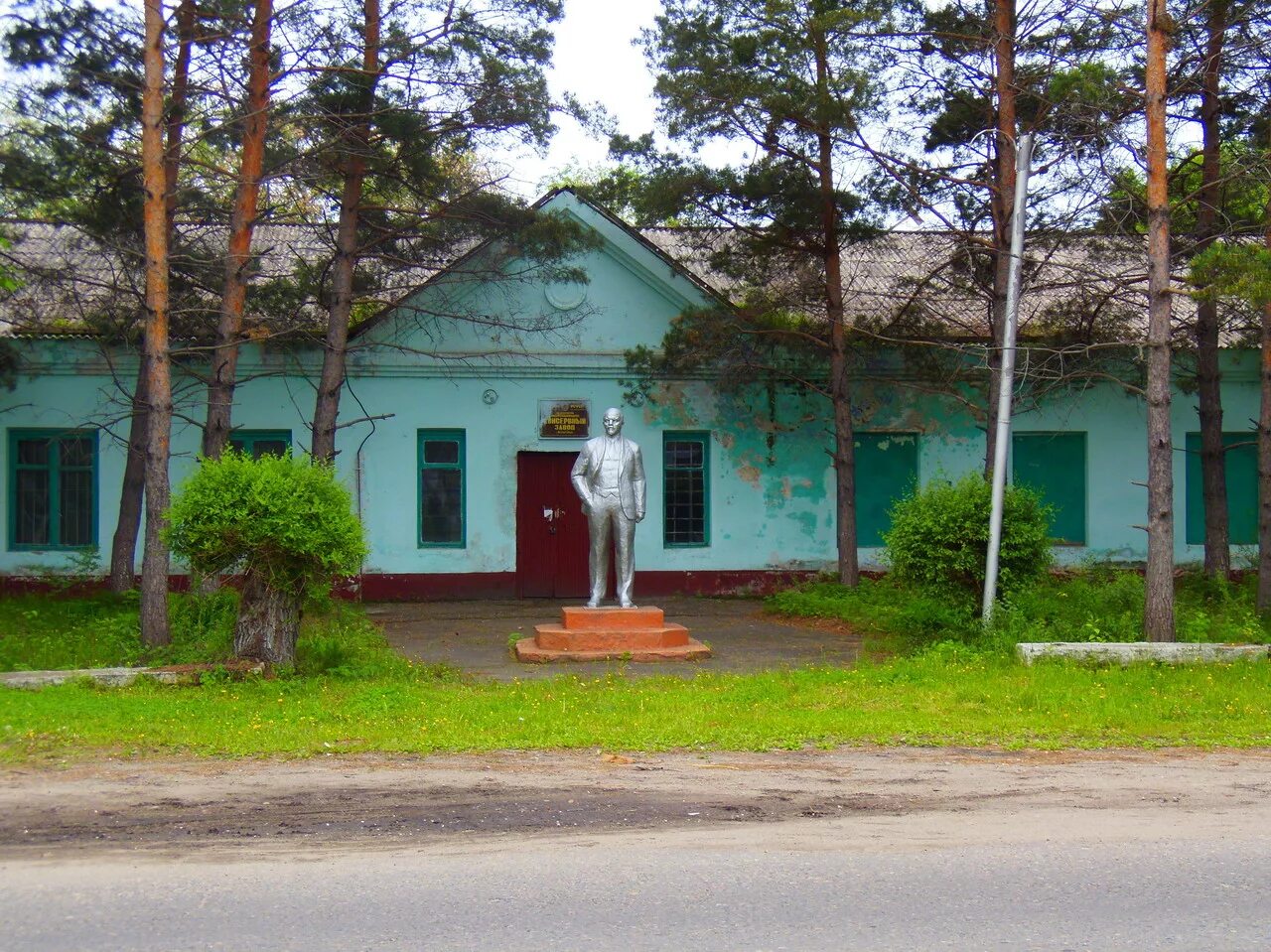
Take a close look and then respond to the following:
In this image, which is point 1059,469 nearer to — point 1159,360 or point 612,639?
point 1159,360

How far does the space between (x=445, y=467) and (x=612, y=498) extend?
6101mm

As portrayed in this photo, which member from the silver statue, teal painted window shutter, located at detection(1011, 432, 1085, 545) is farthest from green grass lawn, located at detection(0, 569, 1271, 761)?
teal painted window shutter, located at detection(1011, 432, 1085, 545)

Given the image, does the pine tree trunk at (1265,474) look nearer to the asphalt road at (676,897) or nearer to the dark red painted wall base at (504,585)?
the dark red painted wall base at (504,585)

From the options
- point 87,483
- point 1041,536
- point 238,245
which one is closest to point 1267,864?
point 1041,536

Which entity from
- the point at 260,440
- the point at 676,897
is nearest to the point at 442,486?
the point at 260,440

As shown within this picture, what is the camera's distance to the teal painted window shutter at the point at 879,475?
64.1 ft

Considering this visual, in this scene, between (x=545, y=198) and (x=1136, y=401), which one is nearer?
(x=545, y=198)

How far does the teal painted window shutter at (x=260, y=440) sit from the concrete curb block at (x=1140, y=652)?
11476mm

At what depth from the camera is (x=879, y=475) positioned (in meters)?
19.7

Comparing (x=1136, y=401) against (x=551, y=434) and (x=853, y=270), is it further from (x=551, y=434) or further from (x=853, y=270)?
(x=551, y=434)

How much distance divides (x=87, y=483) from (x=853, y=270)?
40.9ft

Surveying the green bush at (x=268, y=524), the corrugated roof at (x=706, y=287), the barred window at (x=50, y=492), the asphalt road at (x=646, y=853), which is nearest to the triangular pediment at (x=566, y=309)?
the corrugated roof at (x=706, y=287)

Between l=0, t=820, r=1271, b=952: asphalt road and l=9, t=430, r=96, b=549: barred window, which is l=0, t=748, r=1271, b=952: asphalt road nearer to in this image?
l=0, t=820, r=1271, b=952: asphalt road

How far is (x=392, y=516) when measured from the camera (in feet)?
60.7
